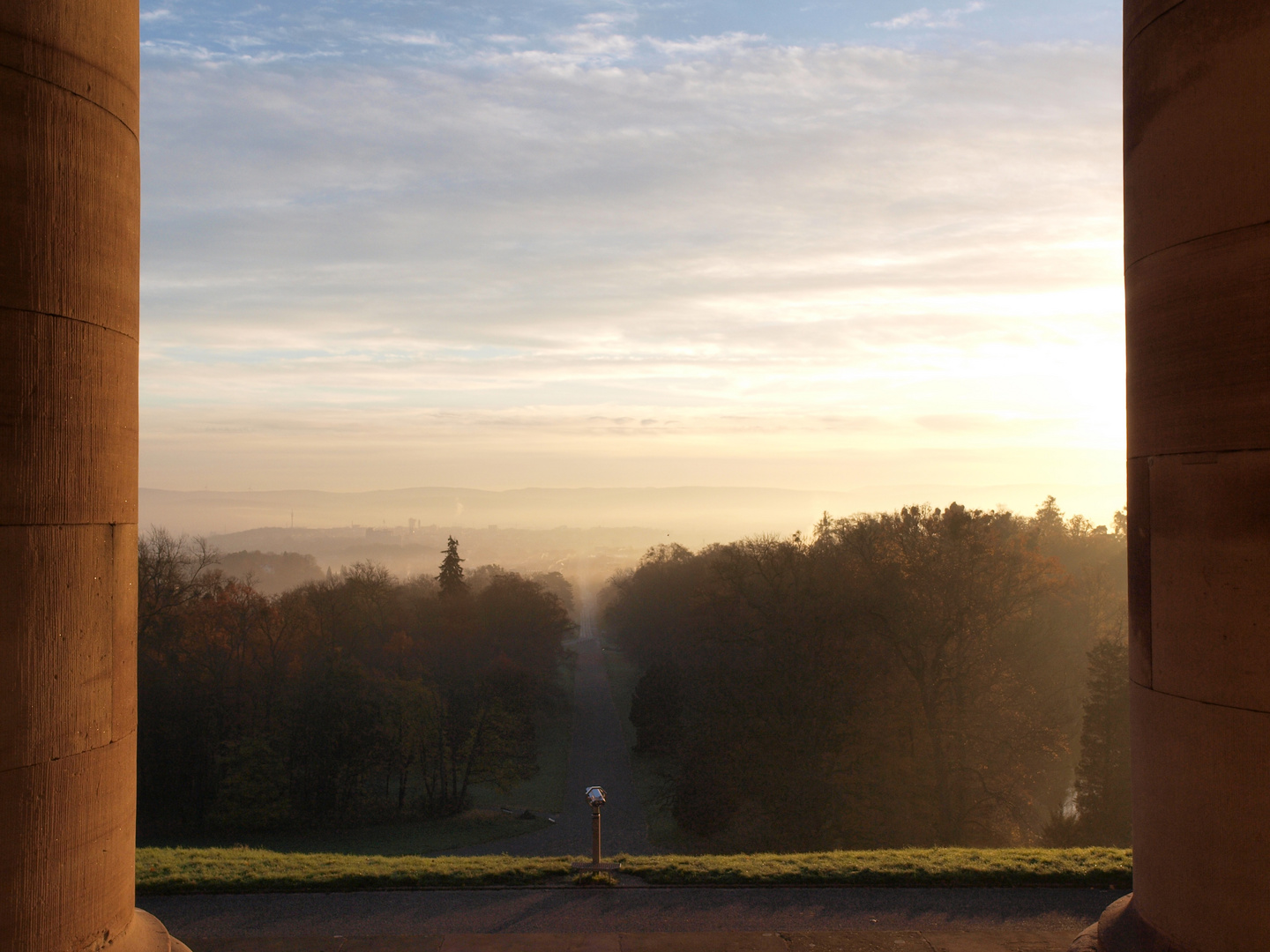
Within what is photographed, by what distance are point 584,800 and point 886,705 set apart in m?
17.6

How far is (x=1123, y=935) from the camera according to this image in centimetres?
561

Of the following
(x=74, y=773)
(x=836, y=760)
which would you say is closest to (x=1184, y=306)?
(x=74, y=773)

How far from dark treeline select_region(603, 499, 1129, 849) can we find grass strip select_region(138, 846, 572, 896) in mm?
18046

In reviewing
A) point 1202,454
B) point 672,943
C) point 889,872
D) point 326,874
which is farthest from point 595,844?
point 1202,454

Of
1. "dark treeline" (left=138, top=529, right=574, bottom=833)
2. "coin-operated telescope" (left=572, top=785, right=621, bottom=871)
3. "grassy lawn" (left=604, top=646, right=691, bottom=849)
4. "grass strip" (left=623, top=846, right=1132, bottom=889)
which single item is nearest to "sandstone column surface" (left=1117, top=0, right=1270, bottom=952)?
"grass strip" (left=623, top=846, right=1132, bottom=889)

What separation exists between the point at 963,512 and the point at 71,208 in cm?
2984

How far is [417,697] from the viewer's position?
40.9m

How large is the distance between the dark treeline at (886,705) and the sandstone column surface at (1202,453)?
74.1ft

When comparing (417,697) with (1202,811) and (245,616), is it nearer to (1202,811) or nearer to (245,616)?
(245,616)

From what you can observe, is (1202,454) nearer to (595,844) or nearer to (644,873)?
(644,873)

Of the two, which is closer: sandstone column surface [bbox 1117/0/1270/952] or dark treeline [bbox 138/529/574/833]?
sandstone column surface [bbox 1117/0/1270/952]

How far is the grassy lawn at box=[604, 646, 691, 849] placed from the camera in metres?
32.8

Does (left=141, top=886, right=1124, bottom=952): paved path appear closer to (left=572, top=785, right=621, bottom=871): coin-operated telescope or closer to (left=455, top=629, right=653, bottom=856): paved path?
(left=572, top=785, right=621, bottom=871): coin-operated telescope

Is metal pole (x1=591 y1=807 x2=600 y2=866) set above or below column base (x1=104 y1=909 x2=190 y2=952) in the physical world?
below
